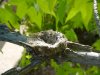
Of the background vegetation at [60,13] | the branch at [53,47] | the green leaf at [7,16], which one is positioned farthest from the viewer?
the green leaf at [7,16]

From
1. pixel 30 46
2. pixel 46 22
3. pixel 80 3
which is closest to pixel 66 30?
pixel 46 22

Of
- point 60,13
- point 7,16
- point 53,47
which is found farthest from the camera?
point 7,16

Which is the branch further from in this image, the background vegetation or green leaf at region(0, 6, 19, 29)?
green leaf at region(0, 6, 19, 29)

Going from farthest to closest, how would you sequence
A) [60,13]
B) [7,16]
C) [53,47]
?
[7,16]
[60,13]
[53,47]

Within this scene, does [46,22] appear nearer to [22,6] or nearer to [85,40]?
[22,6]

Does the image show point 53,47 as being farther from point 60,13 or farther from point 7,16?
point 7,16

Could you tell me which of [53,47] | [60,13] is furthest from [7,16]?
[53,47]

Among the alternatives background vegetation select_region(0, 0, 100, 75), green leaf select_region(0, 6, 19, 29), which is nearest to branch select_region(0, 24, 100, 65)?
background vegetation select_region(0, 0, 100, 75)

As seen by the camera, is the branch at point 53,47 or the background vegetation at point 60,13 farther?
the background vegetation at point 60,13

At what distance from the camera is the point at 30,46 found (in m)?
0.84

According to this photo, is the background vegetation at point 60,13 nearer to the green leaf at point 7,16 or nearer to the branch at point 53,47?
the green leaf at point 7,16

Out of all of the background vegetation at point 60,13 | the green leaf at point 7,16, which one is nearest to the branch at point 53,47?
the background vegetation at point 60,13

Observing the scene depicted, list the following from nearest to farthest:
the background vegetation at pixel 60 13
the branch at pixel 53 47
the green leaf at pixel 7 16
→ the branch at pixel 53 47
the background vegetation at pixel 60 13
the green leaf at pixel 7 16

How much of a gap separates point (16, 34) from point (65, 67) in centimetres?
44
